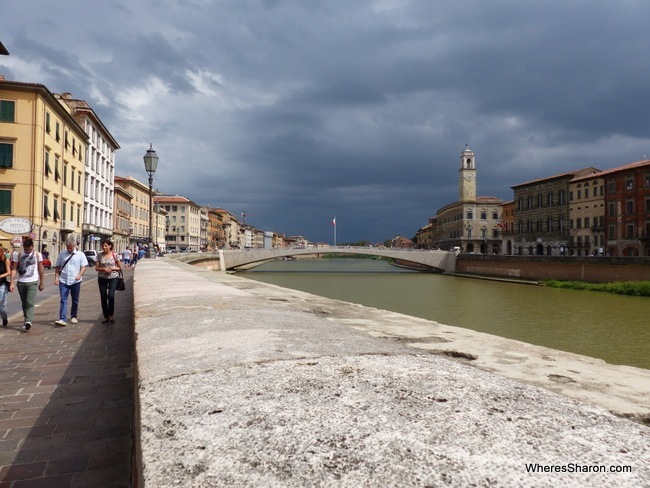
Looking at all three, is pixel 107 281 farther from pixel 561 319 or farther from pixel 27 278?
pixel 561 319

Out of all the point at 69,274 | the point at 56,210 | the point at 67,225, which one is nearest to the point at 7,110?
the point at 56,210

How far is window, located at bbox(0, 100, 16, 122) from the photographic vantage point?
28.8m

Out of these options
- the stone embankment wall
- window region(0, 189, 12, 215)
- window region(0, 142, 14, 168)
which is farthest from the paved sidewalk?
the stone embankment wall

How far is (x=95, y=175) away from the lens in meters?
44.6

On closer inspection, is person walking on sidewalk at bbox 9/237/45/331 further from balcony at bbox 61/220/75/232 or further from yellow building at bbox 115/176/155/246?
yellow building at bbox 115/176/155/246

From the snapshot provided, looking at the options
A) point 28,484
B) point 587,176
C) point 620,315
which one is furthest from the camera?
point 587,176

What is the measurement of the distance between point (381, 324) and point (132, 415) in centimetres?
354

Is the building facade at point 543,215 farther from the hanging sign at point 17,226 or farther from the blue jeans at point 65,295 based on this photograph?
the blue jeans at point 65,295

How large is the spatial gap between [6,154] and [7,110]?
9.23ft

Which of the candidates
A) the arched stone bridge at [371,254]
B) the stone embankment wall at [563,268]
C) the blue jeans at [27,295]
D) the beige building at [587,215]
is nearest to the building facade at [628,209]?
the beige building at [587,215]

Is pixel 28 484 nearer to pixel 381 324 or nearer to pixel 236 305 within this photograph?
pixel 236 305

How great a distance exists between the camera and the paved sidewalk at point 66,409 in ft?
8.97

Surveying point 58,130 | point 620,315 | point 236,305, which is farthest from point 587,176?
point 236,305

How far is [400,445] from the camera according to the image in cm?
140
